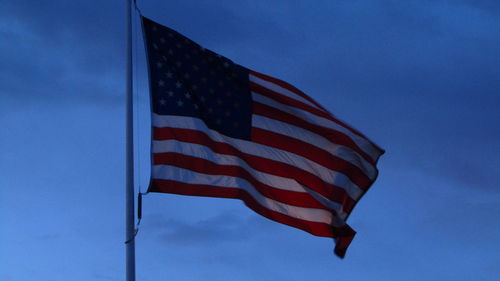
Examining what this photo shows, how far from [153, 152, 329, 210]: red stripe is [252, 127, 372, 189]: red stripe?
2.77 ft

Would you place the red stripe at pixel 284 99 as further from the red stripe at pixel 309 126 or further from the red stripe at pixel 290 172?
the red stripe at pixel 290 172

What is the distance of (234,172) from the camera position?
52.3ft

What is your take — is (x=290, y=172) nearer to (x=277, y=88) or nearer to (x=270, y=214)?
(x=270, y=214)

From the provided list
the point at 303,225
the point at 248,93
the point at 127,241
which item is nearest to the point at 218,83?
the point at 248,93

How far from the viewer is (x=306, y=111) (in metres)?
17.2

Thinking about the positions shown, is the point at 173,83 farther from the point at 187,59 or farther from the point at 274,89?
the point at 274,89

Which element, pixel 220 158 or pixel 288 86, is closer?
pixel 220 158

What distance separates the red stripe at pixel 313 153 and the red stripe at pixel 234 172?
0.84 m

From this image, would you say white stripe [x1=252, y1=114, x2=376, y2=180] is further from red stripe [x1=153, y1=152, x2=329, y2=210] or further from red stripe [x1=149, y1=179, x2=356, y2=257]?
red stripe [x1=149, y1=179, x2=356, y2=257]

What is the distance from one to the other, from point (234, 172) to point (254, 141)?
1.10m

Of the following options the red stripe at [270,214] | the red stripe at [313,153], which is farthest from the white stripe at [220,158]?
the red stripe at [313,153]

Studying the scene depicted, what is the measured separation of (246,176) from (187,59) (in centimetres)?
271

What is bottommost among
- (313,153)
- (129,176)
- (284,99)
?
(129,176)

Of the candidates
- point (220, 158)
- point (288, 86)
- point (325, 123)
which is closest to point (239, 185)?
point (220, 158)
